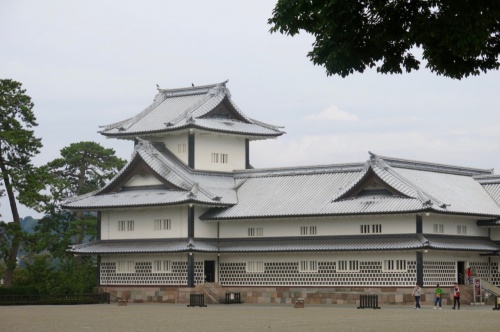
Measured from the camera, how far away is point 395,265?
202ft

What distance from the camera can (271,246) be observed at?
218 feet

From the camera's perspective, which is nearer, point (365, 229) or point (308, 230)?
point (365, 229)

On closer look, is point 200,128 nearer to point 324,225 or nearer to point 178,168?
point 178,168

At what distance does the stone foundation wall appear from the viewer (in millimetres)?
60906

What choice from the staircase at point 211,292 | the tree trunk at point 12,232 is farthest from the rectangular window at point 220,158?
the tree trunk at point 12,232

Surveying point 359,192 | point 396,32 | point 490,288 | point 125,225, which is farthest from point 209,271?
point 396,32

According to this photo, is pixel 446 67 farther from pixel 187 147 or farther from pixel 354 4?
pixel 187 147

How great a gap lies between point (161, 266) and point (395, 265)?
1655 cm

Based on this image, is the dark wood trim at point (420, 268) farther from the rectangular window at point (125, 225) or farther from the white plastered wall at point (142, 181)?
the rectangular window at point (125, 225)

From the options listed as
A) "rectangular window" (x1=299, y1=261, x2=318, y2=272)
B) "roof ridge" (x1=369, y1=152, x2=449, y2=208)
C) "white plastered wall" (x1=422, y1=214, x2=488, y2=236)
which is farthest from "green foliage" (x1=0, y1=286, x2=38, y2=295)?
"white plastered wall" (x1=422, y1=214, x2=488, y2=236)

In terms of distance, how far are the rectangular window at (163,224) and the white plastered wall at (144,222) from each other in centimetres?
17

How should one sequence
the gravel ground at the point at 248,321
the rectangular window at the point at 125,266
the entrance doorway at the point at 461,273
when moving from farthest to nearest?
the rectangular window at the point at 125,266 → the entrance doorway at the point at 461,273 → the gravel ground at the point at 248,321

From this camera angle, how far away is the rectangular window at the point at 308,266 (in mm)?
65181

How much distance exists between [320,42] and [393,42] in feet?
6.36
